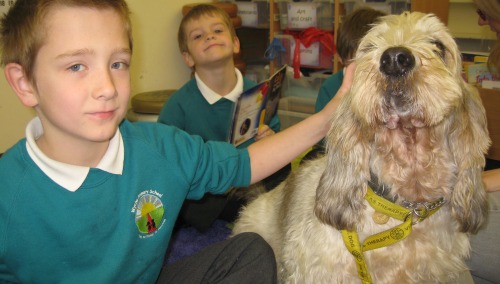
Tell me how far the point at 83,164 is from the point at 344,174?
3.00 ft

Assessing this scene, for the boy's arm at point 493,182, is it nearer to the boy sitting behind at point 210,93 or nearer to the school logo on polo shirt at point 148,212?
the boy sitting behind at point 210,93

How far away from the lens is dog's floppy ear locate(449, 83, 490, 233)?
1.50m

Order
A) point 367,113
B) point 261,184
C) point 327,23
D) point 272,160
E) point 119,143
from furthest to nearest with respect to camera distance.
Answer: point 327,23 < point 261,184 < point 272,160 < point 119,143 < point 367,113

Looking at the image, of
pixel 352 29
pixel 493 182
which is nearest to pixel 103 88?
pixel 493 182

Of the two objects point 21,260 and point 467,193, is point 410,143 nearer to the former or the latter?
point 467,193

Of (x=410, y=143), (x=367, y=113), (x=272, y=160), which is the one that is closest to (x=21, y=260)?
(x=272, y=160)

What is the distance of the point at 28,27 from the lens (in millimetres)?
1414

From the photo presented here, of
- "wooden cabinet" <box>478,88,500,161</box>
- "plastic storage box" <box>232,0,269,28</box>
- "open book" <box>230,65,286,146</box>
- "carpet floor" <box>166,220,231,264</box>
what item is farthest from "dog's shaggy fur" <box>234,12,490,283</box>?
"plastic storage box" <box>232,0,269,28</box>

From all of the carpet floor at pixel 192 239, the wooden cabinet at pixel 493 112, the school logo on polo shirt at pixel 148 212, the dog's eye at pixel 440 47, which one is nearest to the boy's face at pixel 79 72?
the school logo on polo shirt at pixel 148 212

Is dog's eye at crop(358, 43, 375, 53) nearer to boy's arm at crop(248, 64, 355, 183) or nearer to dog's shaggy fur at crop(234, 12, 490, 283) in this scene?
dog's shaggy fur at crop(234, 12, 490, 283)

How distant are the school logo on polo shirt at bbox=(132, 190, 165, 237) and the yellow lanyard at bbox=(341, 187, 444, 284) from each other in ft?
2.24

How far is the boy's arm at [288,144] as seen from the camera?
72.9 inches

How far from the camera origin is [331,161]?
166cm

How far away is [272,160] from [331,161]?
0.99ft
